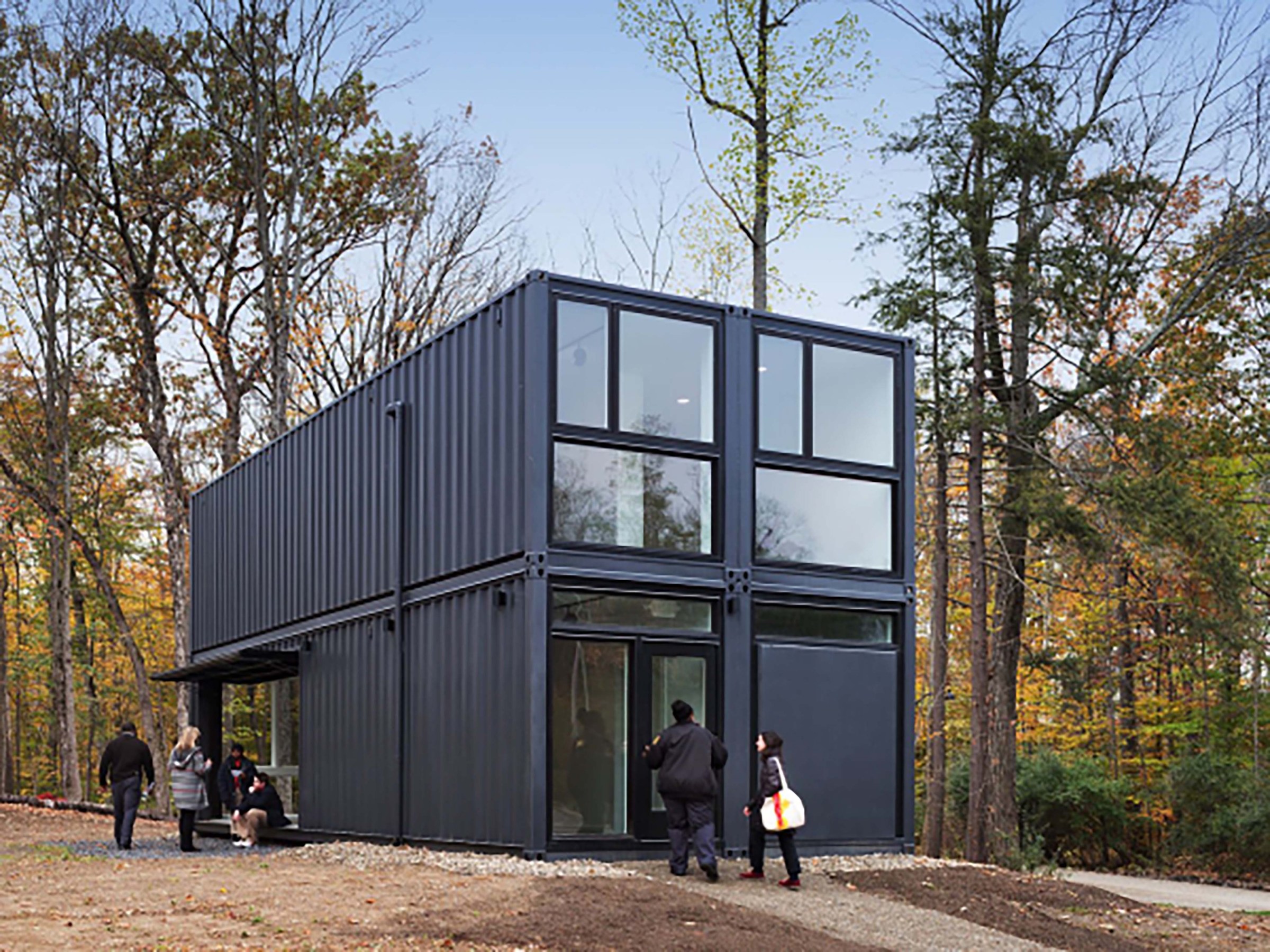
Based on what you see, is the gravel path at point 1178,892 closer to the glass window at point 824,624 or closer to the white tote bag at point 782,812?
the glass window at point 824,624

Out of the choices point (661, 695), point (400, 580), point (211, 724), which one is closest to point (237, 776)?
point (400, 580)

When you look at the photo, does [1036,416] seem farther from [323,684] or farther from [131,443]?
[131,443]

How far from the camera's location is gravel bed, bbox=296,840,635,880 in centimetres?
1234

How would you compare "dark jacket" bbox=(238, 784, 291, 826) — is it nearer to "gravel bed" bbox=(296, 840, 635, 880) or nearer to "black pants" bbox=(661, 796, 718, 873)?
"gravel bed" bbox=(296, 840, 635, 880)

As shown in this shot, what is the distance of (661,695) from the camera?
14.1 meters

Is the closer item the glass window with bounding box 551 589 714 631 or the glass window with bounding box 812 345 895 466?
the glass window with bounding box 551 589 714 631

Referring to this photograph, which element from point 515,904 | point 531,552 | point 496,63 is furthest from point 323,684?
point 496,63

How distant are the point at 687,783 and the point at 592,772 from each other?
4.72 feet

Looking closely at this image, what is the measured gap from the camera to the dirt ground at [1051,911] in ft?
38.5

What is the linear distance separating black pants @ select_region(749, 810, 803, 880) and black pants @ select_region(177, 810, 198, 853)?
7682 mm

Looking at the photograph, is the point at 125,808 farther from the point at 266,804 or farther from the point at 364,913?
the point at 364,913

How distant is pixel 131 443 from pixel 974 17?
2251 centimetres

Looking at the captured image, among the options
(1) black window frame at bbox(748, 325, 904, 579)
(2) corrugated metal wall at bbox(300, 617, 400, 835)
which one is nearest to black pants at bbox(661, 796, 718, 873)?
(1) black window frame at bbox(748, 325, 904, 579)

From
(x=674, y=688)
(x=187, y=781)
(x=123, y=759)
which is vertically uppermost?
(x=674, y=688)
